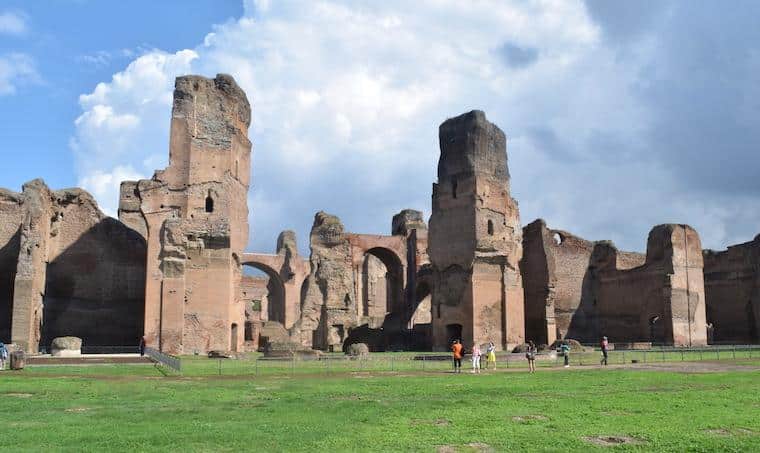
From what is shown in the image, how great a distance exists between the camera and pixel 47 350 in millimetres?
31797

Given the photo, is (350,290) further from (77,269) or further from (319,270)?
(77,269)

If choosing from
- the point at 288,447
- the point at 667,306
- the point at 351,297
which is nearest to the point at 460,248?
the point at 351,297

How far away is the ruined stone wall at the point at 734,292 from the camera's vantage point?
40562 millimetres

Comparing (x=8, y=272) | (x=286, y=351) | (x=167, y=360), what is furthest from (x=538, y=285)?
(x=8, y=272)

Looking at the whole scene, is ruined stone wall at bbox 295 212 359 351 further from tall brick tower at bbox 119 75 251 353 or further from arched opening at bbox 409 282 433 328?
tall brick tower at bbox 119 75 251 353

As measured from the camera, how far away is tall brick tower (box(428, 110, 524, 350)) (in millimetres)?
34312

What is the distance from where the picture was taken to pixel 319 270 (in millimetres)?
41406

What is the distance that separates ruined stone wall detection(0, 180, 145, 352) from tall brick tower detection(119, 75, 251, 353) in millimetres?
5469

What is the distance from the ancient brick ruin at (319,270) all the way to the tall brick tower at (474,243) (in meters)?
0.07

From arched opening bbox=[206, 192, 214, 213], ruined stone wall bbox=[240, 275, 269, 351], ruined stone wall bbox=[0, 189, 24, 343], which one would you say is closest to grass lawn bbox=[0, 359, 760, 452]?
arched opening bbox=[206, 192, 214, 213]

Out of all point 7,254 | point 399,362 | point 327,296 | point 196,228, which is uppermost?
point 196,228

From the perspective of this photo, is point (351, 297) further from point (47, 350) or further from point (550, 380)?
point (550, 380)

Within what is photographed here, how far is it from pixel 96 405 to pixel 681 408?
31.7 feet

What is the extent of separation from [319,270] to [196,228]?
11923 mm
